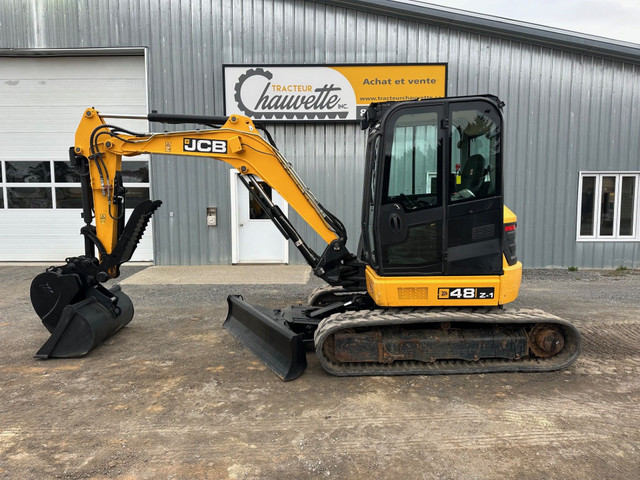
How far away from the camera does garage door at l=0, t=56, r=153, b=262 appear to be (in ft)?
35.0

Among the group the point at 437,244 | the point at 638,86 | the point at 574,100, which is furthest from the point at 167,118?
the point at 638,86

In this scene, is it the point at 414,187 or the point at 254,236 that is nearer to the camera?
the point at 414,187

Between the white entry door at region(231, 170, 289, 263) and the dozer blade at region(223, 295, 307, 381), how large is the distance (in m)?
4.97

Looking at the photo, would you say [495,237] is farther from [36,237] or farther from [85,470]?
[36,237]

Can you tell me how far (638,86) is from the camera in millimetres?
9805

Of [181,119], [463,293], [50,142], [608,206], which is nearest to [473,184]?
[463,293]

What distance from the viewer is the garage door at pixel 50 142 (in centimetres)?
1066

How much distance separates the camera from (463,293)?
4.22 metres

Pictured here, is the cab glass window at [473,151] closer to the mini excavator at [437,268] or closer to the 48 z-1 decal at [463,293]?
the mini excavator at [437,268]

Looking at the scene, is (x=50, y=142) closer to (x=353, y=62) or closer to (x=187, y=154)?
(x=353, y=62)

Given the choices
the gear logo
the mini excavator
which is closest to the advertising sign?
the gear logo

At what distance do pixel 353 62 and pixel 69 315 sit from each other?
26.4 feet

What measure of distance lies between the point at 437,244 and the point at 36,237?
1102cm

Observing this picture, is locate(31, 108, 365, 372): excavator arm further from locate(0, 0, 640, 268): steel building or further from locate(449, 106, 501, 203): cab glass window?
locate(0, 0, 640, 268): steel building
